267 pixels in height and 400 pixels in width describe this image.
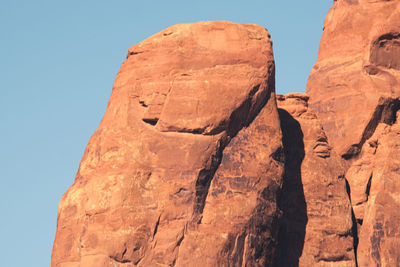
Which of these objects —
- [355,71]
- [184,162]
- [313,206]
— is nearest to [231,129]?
[184,162]

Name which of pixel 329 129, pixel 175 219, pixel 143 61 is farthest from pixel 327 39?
pixel 175 219

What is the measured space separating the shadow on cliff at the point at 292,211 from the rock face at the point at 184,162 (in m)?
2.48

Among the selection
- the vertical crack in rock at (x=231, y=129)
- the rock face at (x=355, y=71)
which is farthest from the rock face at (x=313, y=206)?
the vertical crack in rock at (x=231, y=129)

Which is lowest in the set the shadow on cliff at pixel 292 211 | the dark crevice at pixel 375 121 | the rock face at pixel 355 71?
the shadow on cliff at pixel 292 211

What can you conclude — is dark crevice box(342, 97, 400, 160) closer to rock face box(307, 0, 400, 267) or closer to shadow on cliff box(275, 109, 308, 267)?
rock face box(307, 0, 400, 267)

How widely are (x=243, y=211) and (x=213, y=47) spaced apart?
13.8 ft

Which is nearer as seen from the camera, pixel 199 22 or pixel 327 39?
pixel 199 22

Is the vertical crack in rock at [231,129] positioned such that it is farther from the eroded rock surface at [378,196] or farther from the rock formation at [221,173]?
the eroded rock surface at [378,196]

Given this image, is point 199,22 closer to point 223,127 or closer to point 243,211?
point 223,127

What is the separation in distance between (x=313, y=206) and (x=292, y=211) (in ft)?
1.94

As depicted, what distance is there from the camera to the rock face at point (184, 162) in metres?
21.6

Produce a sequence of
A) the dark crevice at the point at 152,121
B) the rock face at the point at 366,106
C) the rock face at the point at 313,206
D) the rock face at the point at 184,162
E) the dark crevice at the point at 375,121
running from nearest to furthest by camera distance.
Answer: the rock face at the point at 184,162, the dark crevice at the point at 152,121, the rock face at the point at 313,206, the rock face at the point at 366,106, the dark crevice at the point at 375,121

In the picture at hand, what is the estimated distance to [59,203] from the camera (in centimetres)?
2309

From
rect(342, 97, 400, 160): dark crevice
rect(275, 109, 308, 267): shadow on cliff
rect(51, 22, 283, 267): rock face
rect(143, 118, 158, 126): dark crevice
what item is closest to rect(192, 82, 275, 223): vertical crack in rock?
rect(51, 22, 283, 267): rock face
